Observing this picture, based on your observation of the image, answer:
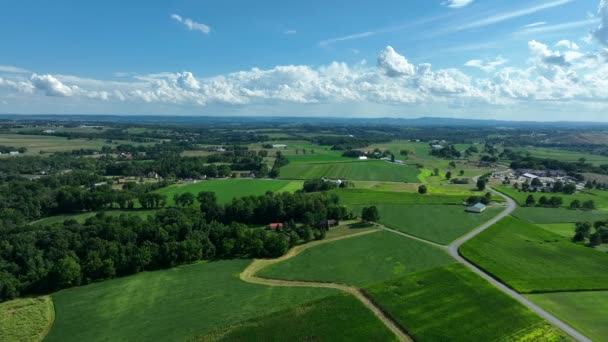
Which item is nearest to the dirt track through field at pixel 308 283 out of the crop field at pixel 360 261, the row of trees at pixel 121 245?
the crop field at pixel 360 261

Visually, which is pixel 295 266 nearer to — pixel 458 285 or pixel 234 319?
pixel 234 319

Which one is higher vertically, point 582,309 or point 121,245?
point 121,245

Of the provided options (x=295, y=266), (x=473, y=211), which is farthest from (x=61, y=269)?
(x=473, y=211)

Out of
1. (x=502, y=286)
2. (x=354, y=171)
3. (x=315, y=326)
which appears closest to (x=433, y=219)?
(x=502, y=286)

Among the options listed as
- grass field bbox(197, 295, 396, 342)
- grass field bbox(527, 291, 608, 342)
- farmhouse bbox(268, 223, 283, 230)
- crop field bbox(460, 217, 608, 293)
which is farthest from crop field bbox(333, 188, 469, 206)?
grass field bbox(197, 295, 396, 342)

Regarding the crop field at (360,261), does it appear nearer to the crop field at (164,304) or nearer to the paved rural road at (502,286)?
the paved rural road at (502,286)

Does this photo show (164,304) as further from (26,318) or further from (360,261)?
(360,261)
